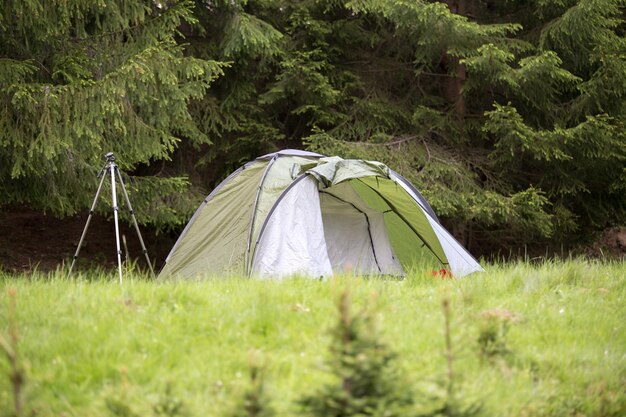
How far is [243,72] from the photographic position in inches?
404

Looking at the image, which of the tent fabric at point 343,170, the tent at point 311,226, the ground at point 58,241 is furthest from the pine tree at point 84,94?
the ground at point 58,241

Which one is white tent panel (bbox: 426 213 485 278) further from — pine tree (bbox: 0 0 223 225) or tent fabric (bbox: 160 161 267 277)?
pine tree (bbox: 0 0 223 225)

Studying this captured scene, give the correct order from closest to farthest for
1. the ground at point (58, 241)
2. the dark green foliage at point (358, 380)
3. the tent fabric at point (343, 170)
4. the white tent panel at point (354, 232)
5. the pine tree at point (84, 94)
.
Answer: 1. the dark green foliage at point (358, 380)
2. the tent fabric at point (343, 170)
3. the pine tree at point (84, 94)
4. the white tent panel at point (354, 232)
5. the ground at point (58, 241)

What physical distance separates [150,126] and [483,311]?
528 cm

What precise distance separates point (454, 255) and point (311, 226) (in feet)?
5.31

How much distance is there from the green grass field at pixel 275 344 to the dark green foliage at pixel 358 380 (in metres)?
0.10

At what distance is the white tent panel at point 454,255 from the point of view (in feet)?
22.9

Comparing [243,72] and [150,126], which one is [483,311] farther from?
[243,72]

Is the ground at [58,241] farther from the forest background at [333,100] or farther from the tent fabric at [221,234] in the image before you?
the tent fabric at [221,234]

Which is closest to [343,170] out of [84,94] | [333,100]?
[84,94]

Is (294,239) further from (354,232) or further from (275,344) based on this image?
(275,344)

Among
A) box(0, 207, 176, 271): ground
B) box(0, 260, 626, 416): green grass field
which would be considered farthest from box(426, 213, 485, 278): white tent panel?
box(0, 207, 176, 271): ground

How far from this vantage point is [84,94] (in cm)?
723

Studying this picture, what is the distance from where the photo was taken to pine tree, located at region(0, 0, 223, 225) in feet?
23.2
